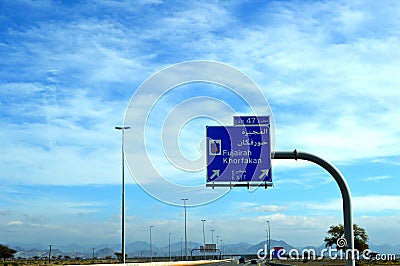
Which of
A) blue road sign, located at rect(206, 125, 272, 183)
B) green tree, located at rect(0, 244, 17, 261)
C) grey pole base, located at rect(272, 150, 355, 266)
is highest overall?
blue road sign, located at rect(206, 125, 272, 183)

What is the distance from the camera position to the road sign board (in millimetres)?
23109

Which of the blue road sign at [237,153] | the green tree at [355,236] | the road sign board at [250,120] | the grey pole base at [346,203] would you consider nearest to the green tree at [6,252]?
the green tree at [355,236]

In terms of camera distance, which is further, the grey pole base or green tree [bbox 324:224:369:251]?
green tree [bbox 324:224:369:251]

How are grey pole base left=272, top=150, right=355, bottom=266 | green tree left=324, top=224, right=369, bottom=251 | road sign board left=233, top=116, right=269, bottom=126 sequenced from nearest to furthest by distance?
grey pole base left=272, top=150, right=355, bottom=266, road sign board left=233, top=116, right=269, bottom=126, green tree left=324, top=224, right=369, bottom=251

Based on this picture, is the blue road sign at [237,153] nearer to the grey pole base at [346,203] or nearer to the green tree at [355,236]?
the grey pole base at [346,203]

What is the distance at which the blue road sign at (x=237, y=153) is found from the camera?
23.3m

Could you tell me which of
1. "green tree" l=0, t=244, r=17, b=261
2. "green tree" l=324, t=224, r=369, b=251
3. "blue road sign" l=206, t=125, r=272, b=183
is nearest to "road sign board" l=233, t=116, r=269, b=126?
"blue road sign" l=206, t=125, r=272, b=183

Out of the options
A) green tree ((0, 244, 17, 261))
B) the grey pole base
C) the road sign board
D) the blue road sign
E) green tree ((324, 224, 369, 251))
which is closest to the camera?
the grey pole base

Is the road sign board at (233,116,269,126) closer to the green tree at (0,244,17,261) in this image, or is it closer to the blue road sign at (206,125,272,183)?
the blue road sign at (206,125,272,183)

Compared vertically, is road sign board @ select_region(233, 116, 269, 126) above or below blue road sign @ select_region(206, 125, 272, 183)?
above

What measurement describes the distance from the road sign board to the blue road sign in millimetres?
159

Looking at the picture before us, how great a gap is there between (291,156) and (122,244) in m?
39.5

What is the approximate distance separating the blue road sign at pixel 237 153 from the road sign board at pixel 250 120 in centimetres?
16

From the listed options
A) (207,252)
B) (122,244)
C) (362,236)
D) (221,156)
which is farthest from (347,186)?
(207,252)
